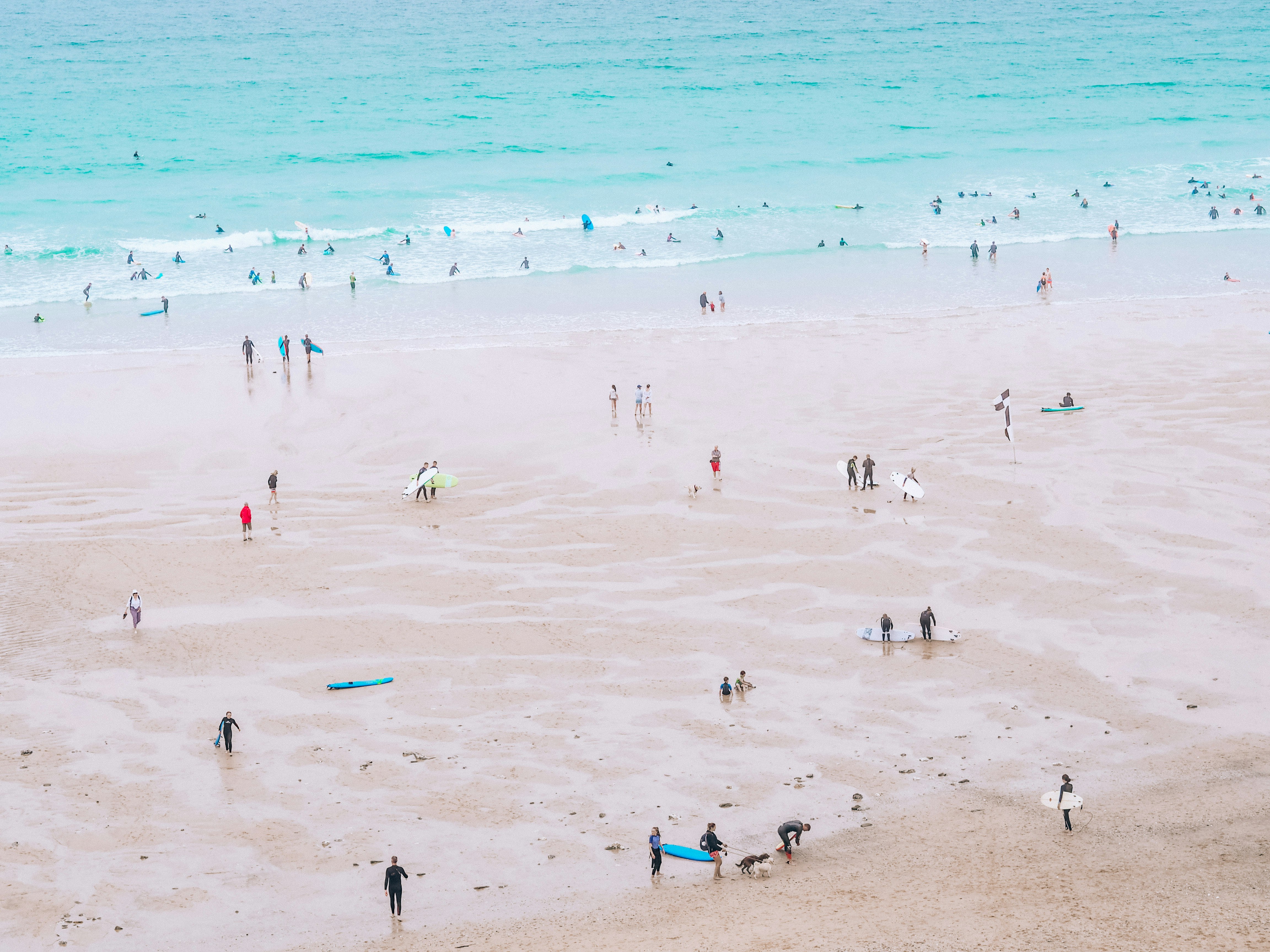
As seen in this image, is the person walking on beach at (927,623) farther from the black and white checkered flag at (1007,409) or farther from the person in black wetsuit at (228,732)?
the person in black wetsuit at (228,732)

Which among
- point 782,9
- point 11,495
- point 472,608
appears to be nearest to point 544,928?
point 472,608

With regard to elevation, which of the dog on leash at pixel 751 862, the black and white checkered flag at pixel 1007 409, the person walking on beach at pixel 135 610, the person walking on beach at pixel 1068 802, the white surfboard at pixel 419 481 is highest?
the black and white checkered flag at pixel 1007 409

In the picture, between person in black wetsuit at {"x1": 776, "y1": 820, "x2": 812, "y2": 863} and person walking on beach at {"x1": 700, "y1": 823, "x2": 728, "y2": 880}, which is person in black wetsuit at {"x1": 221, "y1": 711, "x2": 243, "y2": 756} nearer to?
person walking on beach at {"x1": 700, "y1": 823, "x2": 728, "y2": 880}

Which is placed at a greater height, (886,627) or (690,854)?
(886,627)

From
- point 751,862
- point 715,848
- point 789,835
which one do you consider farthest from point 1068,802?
point 715,848

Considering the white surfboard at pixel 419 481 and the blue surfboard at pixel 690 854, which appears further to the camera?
the white surfboard at pixel 419 481

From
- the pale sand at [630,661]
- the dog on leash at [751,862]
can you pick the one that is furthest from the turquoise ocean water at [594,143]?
the dog on leash at [751,862]

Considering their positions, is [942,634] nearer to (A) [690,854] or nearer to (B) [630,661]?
(B) [630,661]
